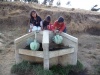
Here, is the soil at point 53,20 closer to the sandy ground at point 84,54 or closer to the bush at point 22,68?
the sandy ground at point 84,54

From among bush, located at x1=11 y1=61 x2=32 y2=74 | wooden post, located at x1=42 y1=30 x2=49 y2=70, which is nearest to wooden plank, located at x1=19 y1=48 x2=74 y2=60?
wooden post, located at x1=42 y1=30 x2=49 y2=70

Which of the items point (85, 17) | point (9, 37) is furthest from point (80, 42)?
point (9, 37)

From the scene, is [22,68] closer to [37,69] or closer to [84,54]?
[37,69]

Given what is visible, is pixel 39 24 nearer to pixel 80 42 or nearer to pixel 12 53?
pixel 12 53

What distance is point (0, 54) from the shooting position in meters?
7.60

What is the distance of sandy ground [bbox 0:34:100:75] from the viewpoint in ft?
21.8

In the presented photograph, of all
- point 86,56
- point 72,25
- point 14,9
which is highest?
point 14,9

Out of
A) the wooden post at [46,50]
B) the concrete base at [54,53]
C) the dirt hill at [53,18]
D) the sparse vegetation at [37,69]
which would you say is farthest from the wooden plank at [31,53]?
the dirt hill at [53,18]

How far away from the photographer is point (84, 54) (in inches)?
306

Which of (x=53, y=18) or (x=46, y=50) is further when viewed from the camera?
(x=53, y=18)

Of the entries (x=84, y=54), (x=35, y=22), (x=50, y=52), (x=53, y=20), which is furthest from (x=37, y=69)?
(x=53, y=20)

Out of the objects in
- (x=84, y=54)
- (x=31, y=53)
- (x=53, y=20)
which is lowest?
(x=84, y=54)

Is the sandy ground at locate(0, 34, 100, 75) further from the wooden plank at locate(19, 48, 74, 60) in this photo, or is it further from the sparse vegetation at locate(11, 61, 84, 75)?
the wooden plank at locate(19, 48, 74, 60)

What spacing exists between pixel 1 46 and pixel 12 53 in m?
0.80
